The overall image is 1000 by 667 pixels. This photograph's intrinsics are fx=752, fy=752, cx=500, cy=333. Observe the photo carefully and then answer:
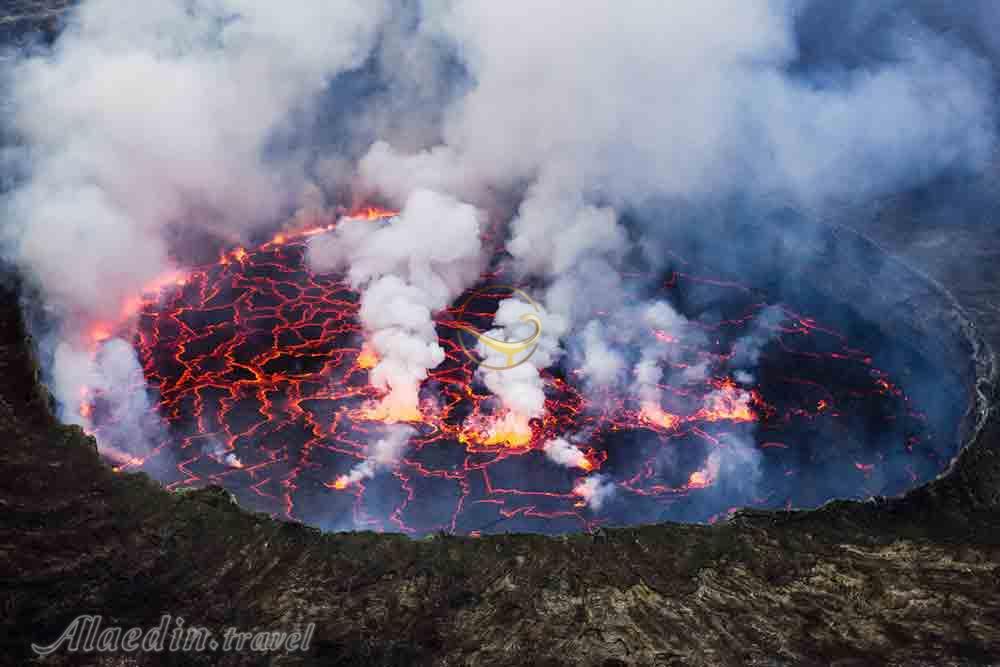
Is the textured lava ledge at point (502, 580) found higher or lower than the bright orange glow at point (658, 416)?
lower

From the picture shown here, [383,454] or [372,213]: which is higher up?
[372,213]

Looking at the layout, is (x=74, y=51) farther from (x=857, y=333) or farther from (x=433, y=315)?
(x=857, y=333)

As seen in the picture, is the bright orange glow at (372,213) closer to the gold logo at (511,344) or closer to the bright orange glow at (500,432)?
the gold logo at (511,344)

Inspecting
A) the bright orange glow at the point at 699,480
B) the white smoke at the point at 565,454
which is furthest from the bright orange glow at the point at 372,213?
the bright orange glow at the point at 699,480

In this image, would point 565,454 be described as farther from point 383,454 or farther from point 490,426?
point 383,454

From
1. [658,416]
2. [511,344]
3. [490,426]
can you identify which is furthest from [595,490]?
[511,344]

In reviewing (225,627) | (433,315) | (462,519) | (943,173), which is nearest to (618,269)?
(433,315)
